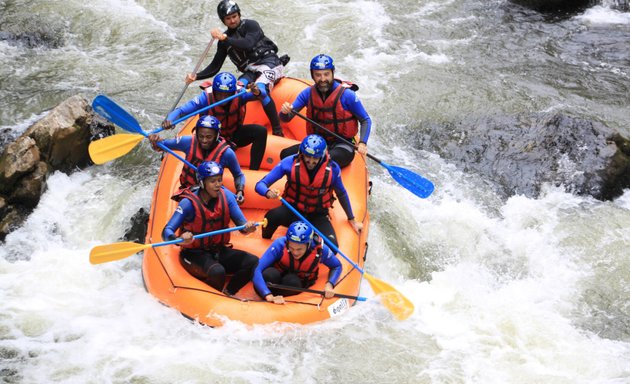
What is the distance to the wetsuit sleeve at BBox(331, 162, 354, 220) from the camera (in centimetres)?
564

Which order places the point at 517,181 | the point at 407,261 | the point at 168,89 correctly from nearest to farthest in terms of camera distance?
1. the point at 407,261
2. the point at 517,181
3. the point at 168,89

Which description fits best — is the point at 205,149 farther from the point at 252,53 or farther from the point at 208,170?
the point at 252,53

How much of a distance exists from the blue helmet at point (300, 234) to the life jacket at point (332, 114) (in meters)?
1.53

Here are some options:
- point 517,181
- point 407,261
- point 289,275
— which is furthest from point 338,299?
point 517,181

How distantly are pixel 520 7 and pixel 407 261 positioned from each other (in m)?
5.87

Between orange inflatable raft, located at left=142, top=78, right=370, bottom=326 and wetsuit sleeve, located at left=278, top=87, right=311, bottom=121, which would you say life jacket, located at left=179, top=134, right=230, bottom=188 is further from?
wetsuit sleeve, located at left=278, top=87, right=311, bottom=121

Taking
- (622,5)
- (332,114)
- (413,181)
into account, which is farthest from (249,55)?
(622,5)

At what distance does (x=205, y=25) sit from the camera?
1046cm

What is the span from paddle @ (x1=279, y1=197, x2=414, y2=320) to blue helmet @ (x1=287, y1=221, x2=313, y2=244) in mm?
373

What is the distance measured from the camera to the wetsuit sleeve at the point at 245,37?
684 centimetres

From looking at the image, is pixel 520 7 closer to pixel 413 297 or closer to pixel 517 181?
pixel 517 181

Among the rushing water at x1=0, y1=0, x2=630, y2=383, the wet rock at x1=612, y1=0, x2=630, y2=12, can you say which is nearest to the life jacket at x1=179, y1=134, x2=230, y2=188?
the rushing water at x1=0, y1=0, x2=630, y2=383

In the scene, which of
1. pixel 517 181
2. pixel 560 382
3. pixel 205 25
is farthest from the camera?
pixel 205 25

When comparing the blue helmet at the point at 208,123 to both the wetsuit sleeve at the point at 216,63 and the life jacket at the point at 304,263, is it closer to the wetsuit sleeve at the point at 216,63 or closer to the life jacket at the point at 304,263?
the life jacket at the point at 304,263
